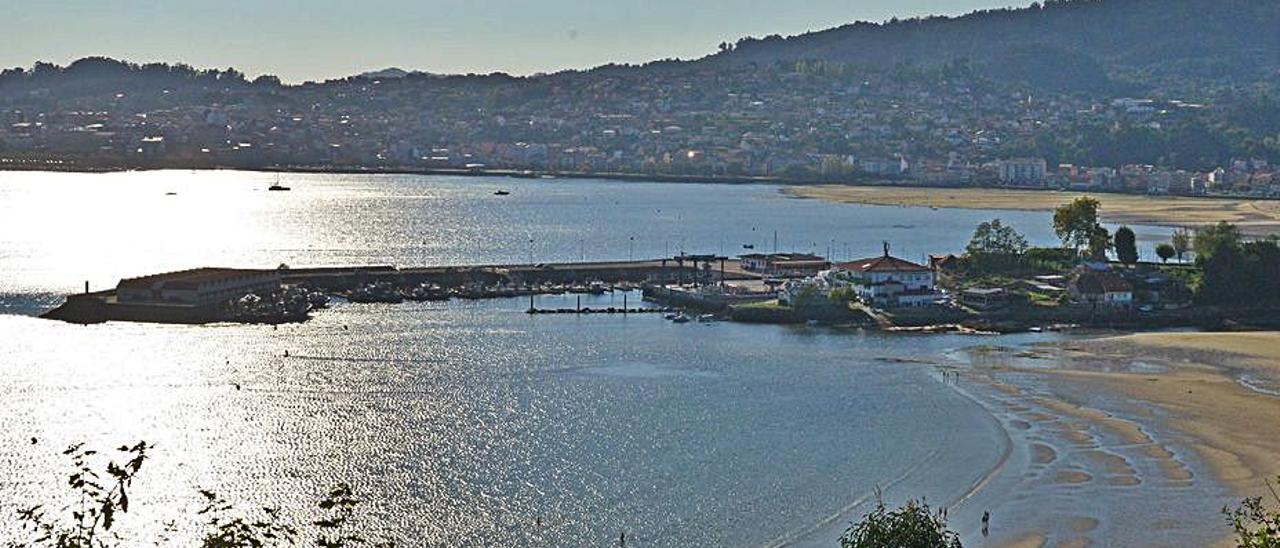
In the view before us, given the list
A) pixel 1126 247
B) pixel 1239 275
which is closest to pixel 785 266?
pixel 1126 247

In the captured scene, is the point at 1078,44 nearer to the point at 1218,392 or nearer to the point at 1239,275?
the point at 1239,275

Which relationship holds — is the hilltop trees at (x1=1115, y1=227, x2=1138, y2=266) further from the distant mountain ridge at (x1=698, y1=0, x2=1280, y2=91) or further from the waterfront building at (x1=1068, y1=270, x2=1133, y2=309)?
the distant mountain ridge at (x1=698, y1=0, x2=1280, y2=91)

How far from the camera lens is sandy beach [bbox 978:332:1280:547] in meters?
16.2

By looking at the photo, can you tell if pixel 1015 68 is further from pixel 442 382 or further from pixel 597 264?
pixel 442 382

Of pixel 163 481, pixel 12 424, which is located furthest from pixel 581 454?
pixel 12 424

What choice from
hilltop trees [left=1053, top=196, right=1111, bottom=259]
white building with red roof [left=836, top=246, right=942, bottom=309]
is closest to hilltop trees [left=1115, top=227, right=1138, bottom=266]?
hilltop trees [left=1053, top=196, right=1111, bottom=259]

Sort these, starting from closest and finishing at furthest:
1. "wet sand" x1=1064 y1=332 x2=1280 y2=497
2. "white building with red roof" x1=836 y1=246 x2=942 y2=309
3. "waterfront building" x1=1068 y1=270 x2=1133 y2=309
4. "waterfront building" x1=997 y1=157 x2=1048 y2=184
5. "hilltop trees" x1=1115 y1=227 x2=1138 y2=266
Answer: "wet sand" x1=1064 y1=332 x2=1280 y2=497, "waterfront building" x1=1068 y1=270 x2=1133 y2=309, "white building with red roof" x1=836 y1=246 x2=942 y2=309, "hilltop trees" x1=1115 y1=227 x2=1138 y2=266, "waterfront building" x1=997 y1=157 x2=1048 y2=184

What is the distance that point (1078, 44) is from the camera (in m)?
150

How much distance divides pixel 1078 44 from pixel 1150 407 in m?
137

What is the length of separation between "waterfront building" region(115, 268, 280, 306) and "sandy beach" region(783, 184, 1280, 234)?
29037mm

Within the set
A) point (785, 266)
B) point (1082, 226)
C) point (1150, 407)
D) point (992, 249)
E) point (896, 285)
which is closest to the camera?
point (1150, 407)

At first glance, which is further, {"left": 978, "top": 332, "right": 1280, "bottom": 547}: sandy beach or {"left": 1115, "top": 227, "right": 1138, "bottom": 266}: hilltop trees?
{"left": 1115, "top": 227, "right": 1138, "bottom": 266}: hilltop trees

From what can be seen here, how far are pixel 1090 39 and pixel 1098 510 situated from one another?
143m

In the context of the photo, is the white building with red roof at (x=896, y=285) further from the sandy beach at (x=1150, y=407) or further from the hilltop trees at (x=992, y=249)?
the sandy beach at (x=1150, y=407)
